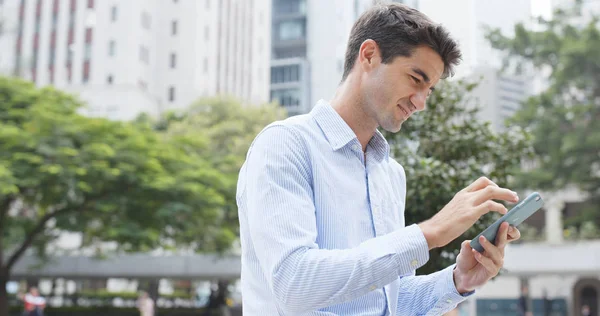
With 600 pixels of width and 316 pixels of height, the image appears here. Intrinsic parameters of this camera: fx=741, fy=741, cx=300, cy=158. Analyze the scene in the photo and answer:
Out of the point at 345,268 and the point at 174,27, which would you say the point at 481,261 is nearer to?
the point at 345,268

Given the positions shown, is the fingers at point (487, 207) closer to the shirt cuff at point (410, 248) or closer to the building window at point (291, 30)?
the shirt cuff at point (410, 248)

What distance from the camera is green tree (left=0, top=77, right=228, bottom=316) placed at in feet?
50.3

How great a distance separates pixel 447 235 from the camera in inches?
50.3

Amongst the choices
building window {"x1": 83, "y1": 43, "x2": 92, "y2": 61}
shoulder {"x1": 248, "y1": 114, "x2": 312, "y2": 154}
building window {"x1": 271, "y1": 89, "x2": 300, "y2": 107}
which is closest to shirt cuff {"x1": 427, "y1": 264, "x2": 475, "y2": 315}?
shoulder {"x1": 248, "y1": 114, "x2": 312, "y2": 154}

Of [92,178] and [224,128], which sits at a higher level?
[224,128]

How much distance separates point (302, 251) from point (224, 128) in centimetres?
2525

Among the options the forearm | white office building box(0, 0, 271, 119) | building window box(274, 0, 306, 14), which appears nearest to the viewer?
the forearm

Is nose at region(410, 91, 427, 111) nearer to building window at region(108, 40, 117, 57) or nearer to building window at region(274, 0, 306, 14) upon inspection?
building window at region(108, 40, 117, 57)

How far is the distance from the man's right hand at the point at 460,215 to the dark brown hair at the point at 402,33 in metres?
0.34

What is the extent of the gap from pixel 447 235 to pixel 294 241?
10.4 inches

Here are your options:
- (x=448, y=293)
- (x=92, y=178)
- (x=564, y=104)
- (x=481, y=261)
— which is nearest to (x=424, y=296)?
(x=448, y=293)

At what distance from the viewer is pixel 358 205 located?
1.49 metres

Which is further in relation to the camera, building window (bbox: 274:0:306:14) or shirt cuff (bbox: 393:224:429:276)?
building window (bbox: 274:0:306:14)

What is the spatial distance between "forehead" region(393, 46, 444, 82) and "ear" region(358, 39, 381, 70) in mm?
44
